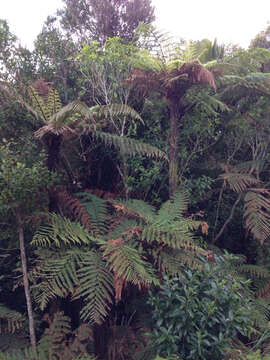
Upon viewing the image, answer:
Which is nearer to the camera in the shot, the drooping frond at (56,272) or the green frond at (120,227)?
the drooping frond at (56,272)

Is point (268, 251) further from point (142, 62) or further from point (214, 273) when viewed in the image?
point (142, 62)

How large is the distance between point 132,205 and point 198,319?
4.24ft

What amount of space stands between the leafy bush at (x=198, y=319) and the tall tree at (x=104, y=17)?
652 centimetres

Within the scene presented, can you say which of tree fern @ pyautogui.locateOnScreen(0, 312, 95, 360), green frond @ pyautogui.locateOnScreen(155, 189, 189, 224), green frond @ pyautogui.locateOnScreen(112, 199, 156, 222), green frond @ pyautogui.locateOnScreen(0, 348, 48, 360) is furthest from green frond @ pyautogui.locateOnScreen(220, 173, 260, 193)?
green frond @ pyautogui.locateOnScreen(0, 348, 48, 360)

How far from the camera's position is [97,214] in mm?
2885

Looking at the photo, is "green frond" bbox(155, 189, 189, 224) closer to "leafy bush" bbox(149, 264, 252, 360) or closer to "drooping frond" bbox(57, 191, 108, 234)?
"drooping frond" bbox(57, 191, 108, 234)

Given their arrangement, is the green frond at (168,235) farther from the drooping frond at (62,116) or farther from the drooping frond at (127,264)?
the drooping frond at (62,116)

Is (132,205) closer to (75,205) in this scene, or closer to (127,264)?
(75,205)

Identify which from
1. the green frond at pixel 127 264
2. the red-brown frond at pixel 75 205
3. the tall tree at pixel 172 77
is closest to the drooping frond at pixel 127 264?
the green frond at pixel 127 264

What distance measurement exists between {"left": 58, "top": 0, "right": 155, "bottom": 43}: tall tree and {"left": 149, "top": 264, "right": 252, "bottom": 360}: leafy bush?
6.52 metres

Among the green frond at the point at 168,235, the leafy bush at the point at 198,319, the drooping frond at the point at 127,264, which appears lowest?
the leafy bush at the point at 198,319

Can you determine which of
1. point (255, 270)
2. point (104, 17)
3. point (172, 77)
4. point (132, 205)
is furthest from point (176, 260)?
point (104, 17)

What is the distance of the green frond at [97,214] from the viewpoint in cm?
278

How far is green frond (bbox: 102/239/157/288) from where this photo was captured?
7.13ft
